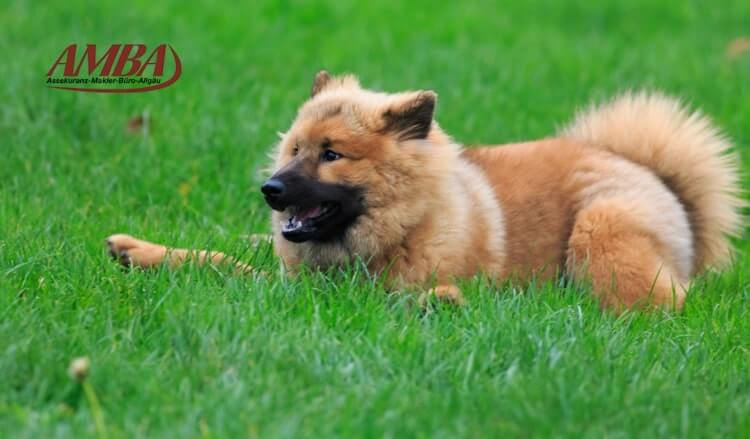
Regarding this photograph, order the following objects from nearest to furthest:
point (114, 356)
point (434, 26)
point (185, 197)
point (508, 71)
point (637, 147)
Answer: point (114, 356), point (637, 147), point (185, 197), point (508, 71), point (434, 26)

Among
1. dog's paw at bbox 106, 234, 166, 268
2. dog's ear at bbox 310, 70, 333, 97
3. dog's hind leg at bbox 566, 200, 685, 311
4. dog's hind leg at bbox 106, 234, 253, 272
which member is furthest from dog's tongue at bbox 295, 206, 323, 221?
dog's hind leg at bbox 566, 200, 685, 311

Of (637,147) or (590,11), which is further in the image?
(590,11)

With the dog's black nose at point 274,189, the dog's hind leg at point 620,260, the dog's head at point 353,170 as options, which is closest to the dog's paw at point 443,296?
the dog's head at point 353,170

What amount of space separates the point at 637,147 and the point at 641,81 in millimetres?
3818

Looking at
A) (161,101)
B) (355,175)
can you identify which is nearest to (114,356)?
(355,175)

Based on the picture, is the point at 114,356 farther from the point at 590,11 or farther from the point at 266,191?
the point at 590,11

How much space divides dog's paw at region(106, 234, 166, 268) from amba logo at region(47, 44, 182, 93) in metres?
3.07

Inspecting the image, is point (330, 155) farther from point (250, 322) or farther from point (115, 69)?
point (115, 69)

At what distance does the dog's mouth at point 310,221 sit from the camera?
4.99 meters

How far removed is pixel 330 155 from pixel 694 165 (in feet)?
6.80

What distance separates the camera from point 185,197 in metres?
6.64

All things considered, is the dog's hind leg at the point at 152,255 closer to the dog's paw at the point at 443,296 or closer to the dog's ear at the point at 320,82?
the dog's paw at the point at 443,296

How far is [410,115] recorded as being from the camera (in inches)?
203

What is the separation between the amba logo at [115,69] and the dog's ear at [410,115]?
11.4 ft
